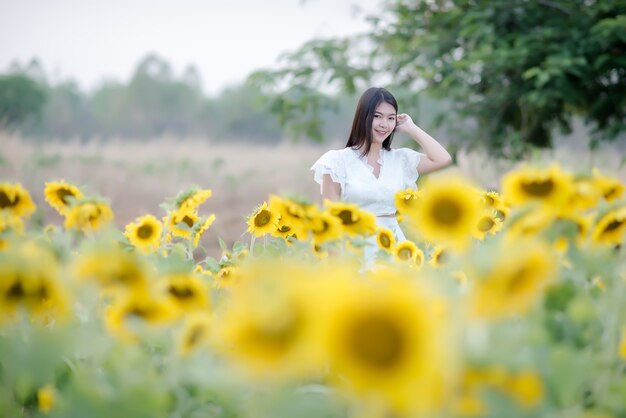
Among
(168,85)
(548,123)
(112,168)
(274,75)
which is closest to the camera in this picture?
(274,75)

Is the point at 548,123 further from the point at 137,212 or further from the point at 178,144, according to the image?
the point at 178,144

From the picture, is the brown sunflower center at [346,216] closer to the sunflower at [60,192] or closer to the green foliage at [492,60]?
the sunflower at [60,192]

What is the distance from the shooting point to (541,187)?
1.06m

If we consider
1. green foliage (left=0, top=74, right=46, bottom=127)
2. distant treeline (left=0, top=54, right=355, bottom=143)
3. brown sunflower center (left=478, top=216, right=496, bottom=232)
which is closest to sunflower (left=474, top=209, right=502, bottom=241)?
brown sunflower center (left=478, top=216, right=496, bottom=232)

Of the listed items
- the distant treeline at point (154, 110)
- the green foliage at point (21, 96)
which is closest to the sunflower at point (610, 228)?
the green foliage at point (21, 96)

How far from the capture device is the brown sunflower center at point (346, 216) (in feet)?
4.44

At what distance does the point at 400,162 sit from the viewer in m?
3.59

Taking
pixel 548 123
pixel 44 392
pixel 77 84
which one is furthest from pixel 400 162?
pixel 77 84

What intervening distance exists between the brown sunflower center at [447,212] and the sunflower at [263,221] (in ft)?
3.18

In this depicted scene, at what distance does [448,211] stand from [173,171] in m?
12.1

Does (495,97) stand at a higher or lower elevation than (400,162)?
higher

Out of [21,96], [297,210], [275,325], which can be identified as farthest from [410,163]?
[21,96]

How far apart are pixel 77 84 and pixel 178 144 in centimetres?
2966

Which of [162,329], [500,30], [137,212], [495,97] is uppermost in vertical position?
[500,30]
